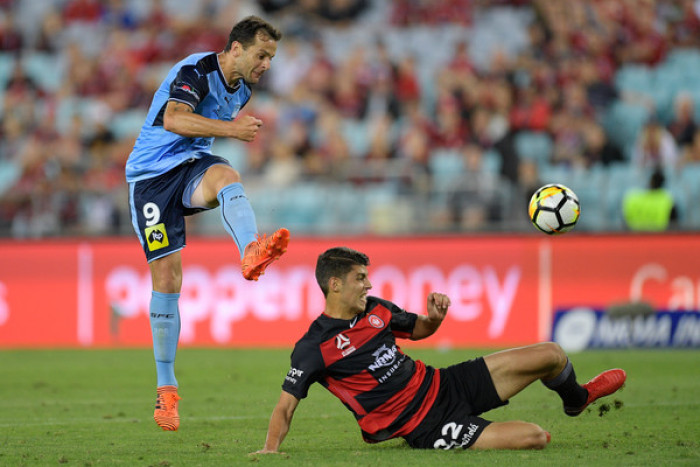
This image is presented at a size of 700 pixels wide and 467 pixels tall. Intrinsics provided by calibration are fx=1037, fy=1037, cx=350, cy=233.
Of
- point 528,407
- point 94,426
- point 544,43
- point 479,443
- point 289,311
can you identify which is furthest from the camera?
point 544,43

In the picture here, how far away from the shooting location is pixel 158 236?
22.6 feet

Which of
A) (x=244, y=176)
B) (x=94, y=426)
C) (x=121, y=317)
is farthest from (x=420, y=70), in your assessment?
(x=94, y=426)

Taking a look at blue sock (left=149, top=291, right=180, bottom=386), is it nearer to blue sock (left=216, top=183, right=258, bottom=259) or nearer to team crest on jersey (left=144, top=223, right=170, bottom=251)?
team crest on jersey (left=144, top=223, right=170, bottom=251)

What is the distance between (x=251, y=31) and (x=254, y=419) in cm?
282

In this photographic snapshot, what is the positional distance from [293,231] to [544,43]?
5836mm

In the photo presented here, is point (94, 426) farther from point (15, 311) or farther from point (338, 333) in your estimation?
point (15, 311)

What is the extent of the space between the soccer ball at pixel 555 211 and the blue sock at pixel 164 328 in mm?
2627

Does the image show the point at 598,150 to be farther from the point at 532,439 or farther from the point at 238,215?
the point at 532,439

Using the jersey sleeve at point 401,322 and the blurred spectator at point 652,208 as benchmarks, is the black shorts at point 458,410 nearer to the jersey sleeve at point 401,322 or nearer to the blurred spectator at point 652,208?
the jersey sleeve at point 401,322

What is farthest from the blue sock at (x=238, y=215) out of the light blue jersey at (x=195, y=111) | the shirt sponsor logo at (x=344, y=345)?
the shirt sponsor logo at (x=344, y=345)

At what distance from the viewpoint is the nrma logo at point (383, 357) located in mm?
5758

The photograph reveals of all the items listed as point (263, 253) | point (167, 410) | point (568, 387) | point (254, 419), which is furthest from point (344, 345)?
point (254, 419)

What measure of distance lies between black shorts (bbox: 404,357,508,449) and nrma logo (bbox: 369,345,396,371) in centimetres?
32

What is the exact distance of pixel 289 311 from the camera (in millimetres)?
13891
